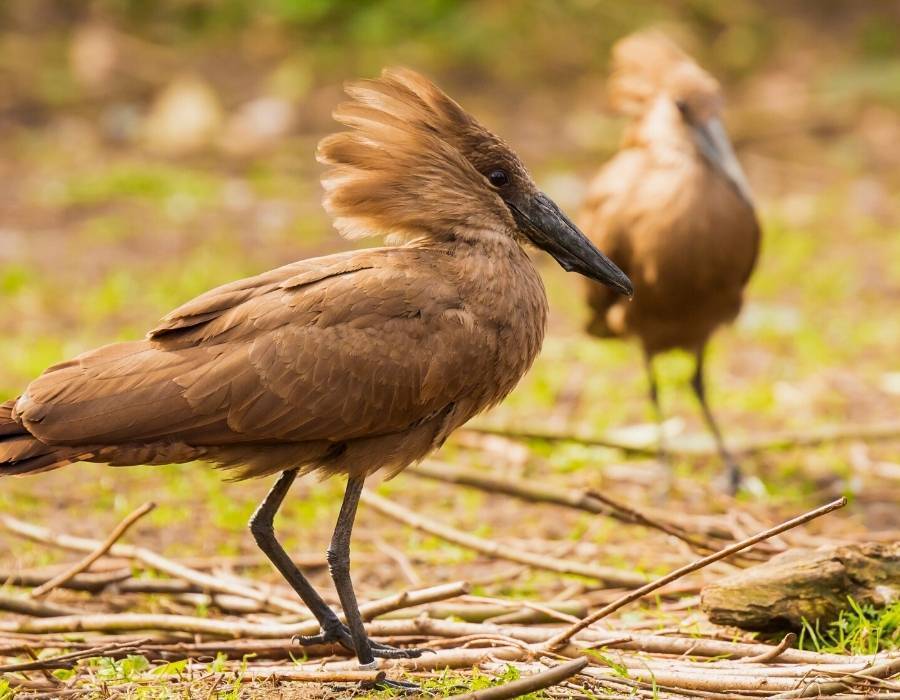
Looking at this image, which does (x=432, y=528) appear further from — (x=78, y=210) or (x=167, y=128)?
(x=167, y=128)

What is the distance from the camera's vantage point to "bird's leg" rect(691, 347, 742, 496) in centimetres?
609

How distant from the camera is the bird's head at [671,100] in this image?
20.8ft

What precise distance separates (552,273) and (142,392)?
19.6 ft

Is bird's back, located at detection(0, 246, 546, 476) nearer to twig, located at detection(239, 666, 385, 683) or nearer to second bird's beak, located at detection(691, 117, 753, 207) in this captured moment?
twig, located at detection(239, 666, 385, 683)

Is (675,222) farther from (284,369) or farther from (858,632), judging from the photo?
(284,369)

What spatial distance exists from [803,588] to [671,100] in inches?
126

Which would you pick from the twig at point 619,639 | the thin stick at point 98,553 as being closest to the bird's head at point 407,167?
the thin stick at point 98,553

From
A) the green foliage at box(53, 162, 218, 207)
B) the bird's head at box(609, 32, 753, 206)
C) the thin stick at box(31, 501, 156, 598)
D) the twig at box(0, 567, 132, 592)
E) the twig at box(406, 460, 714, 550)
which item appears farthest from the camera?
the green foliage at box(53, 162, 218, 207)

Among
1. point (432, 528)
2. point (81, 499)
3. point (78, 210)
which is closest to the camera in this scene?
point (432, 528)

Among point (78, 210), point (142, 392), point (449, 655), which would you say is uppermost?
point (78, 210)

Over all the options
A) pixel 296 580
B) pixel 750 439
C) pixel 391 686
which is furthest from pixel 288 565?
pixel 750 439

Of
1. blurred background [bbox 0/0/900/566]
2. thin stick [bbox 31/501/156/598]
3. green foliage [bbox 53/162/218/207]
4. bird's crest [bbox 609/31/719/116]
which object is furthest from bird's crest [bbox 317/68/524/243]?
green foliage [bbox 53/162/218/207]

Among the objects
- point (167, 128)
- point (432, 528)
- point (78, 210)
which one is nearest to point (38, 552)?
point (432, 528)

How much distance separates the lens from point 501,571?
5.07 meters
